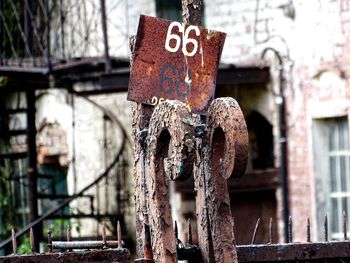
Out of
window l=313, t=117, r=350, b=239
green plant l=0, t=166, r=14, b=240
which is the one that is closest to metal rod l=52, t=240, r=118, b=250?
window l=313, t=117, r=350, b=239

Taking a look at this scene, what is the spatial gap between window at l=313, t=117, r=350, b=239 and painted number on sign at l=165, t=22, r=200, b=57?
6472 millimetres

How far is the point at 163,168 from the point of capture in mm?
6719

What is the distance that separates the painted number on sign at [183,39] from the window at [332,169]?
6.47 metres

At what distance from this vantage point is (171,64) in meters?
7.01

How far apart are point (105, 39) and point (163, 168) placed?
251 inches

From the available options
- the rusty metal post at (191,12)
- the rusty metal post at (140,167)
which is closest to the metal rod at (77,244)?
the rusty metal post at (140,167)

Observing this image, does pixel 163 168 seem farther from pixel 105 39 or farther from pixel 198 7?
pixel 105 39

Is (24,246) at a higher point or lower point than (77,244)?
lower

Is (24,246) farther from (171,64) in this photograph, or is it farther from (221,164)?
(221,164)

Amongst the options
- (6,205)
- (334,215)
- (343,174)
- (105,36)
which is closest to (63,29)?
(105,36)

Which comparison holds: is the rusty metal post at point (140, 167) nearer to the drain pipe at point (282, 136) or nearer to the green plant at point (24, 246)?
the drain pipe at point (282, 136)

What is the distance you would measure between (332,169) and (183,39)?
6680mm

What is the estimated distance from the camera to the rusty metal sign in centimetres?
697

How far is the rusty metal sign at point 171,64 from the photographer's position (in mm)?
6969
